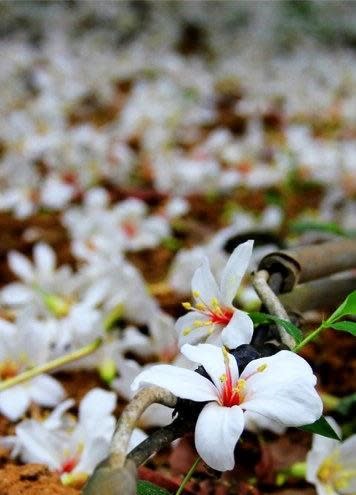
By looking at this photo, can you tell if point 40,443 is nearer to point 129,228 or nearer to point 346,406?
point 346,406

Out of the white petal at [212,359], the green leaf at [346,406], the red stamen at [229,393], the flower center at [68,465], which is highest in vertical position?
the white petal at [212,359]

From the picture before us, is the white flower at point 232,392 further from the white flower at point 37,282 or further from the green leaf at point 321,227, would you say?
the white flower at point 37,282

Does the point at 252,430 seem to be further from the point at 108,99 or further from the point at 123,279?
the point at 108,99

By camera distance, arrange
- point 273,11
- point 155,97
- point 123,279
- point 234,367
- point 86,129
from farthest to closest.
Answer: point 273,11 < point 155,97 < point 86,129 < point 123,279 < point 234,367

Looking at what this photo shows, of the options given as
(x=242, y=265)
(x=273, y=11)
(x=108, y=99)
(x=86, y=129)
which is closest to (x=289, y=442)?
(x=242, y=265)

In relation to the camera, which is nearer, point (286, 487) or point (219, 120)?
point (286, 487)

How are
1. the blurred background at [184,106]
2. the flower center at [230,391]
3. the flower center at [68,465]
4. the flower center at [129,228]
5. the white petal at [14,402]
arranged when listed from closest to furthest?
1. the flower center at [230,391]
2. the flower center at [68,465]
3. the white petal at [14,402]
4. the flower center at [129,228]
5. the blurred background at [184,106]

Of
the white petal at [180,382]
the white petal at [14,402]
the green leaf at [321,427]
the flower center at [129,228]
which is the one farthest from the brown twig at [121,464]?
the flower center at [129,228]
